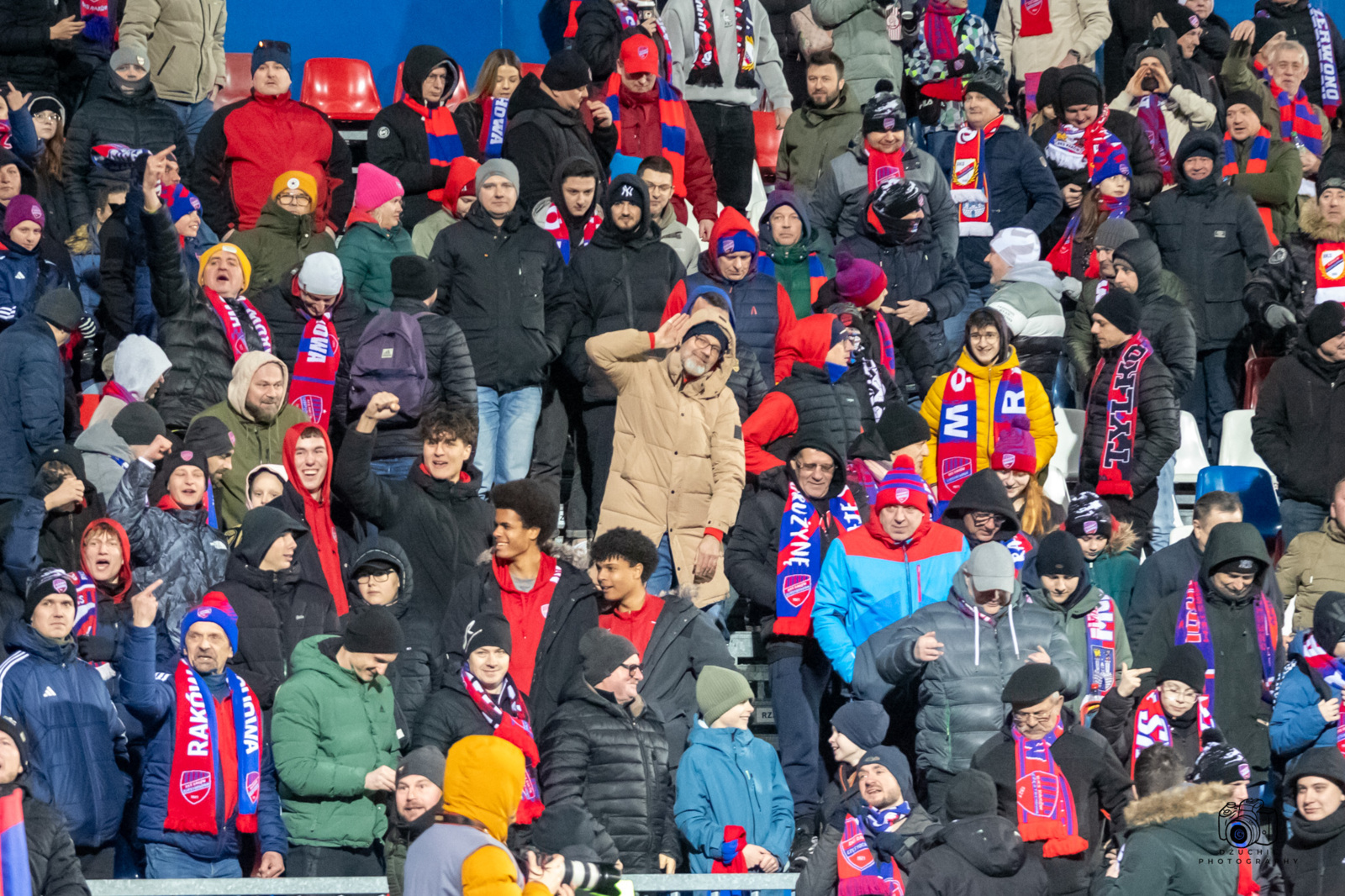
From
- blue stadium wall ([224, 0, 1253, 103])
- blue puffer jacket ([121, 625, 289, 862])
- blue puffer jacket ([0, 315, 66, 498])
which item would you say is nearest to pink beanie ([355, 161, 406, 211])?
blue puffer jacket ([0, 315, 66, 498])

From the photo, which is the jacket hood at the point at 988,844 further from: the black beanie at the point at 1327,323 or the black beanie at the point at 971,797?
the black beanie at the point at 1327,323

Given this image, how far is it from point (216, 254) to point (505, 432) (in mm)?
1713

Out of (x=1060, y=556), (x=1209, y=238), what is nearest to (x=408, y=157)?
(x=1209, y=238)

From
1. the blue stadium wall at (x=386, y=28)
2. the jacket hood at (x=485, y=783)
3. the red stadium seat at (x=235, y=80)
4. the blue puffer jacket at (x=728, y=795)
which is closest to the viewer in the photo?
the jacket hood at (x=485, y=783)

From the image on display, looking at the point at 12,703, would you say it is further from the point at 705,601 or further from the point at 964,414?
the point at 964,414

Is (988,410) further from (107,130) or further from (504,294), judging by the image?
(107,130)

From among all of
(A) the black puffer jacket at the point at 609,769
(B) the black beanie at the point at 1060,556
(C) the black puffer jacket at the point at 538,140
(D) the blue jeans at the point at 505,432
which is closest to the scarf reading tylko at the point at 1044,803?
(B) the black beanie at the point at 1060,556

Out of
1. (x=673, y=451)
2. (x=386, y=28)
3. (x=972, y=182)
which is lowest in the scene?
(x=673, y=451)

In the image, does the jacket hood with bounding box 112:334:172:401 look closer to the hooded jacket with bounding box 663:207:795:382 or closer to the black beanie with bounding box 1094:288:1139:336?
the hooded jacket with bounding box 663:207:795:382

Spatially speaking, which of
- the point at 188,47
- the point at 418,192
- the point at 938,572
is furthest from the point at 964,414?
the point at 188,47

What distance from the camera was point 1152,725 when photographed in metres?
8.72

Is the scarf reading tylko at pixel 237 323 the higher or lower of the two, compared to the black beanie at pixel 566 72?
lower

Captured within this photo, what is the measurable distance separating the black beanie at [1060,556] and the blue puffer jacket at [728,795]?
1.70 meters

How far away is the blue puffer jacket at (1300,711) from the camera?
8.88 meters
